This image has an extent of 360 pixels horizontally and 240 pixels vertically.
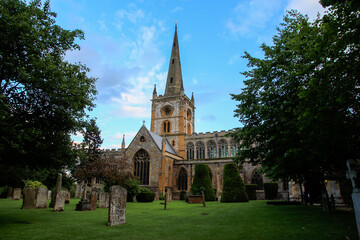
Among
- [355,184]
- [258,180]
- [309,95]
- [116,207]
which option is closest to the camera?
[355,184]

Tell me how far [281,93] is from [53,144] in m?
10.8

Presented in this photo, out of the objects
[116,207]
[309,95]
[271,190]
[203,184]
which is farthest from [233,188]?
[309,95]

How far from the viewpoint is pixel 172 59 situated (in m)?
56.8

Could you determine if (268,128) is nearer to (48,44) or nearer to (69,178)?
(48,44)

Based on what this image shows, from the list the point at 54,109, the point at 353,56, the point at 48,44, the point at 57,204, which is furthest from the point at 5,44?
the point at 353,56

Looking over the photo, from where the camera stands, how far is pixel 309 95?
693 centimetres

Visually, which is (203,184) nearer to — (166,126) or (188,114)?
(166,126)

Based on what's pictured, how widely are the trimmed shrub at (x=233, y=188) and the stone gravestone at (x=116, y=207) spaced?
16716 mm

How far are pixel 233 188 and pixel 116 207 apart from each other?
1755cm

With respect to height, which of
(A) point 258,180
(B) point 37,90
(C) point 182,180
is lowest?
(C) point 182,180

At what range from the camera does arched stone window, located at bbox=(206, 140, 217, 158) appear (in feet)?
159

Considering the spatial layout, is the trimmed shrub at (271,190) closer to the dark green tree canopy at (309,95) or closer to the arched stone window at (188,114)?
the dark green tree canopy at (309,95)

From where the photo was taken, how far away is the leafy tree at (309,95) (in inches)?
251

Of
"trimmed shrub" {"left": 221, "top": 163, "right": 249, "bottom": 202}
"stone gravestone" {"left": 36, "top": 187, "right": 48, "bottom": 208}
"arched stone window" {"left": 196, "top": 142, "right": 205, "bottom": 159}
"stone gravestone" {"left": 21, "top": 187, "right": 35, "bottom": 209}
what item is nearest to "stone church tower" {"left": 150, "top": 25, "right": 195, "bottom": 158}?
"arched stone window" {"left": 196, "top": 142, "right": 205, "bottom": 159}
